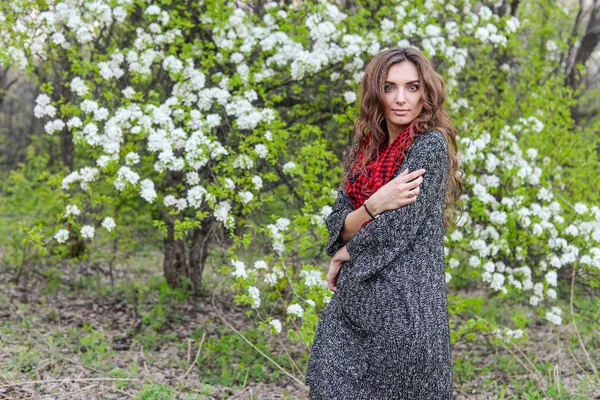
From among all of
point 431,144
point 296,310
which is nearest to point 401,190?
point 431,144

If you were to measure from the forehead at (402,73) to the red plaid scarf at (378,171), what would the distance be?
19 cm

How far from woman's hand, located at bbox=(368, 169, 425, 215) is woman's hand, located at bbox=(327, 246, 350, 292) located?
11.7 inches

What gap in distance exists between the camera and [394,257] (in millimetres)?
2273

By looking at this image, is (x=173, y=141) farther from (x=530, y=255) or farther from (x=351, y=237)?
(x=530, y=255)

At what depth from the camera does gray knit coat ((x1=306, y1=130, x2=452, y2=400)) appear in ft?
7.45

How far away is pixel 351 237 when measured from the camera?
248cm

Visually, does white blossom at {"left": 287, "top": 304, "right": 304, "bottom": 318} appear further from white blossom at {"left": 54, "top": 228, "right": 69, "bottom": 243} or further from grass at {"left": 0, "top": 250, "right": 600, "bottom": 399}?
white blossom at {"left": 54, "top": 228, "right": 69, "bottom": 243}

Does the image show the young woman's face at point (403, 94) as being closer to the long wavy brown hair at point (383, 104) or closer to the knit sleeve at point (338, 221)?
the long wavy brown hair at point (383, 104)

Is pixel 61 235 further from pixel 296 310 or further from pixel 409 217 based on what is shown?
pixel 409 217

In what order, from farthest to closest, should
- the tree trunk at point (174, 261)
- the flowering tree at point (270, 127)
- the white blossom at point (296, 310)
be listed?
the tree trunk at point (174, 261) → the flowering tree at point (270, 127) → the white blossom at point (296, 310)

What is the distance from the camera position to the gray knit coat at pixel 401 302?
2271 mm

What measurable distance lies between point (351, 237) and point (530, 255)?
3.18 metres

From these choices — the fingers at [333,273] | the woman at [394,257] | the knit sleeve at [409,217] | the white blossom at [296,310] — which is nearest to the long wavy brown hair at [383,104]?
the woman at [394,257]

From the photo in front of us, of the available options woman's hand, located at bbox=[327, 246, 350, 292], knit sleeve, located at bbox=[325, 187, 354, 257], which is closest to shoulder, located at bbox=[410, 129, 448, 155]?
knit sleeve, located at bbox=[325, 187, 354, 257]
